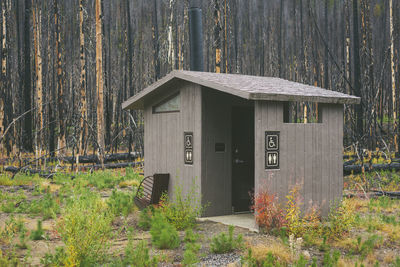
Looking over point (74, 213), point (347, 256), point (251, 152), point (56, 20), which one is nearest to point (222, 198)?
point (251, 152)

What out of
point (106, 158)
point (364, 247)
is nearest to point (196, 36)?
point (364, 247)

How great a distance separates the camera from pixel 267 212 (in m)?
7.39

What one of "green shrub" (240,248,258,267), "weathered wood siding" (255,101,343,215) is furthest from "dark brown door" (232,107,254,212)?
"green shrub" (240,248,258,267)

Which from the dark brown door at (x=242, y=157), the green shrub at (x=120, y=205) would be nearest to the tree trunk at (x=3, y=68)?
the green shrub at (x=120, y=205)

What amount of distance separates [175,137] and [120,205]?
1.97 metres

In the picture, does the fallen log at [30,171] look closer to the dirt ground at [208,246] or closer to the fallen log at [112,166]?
the fallen log at [112,166]

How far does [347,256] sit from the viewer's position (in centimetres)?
601

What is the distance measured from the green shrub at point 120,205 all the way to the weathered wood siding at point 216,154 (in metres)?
1.80

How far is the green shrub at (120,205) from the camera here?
9014mm

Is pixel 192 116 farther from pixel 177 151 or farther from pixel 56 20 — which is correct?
pixel 56 20

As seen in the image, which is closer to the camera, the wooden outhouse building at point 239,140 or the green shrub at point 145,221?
the wooden outhouse building at point 239,140

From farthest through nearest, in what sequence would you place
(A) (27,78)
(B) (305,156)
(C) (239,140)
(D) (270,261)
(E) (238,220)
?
(A) (27,78) → (C) (239,140) → (E) (238,220) → (B) (305,156) → (D) (270,261)

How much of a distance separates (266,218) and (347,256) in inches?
66.9

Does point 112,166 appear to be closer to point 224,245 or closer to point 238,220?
point 238,220
